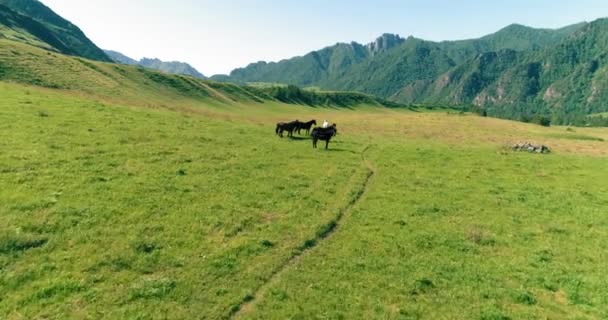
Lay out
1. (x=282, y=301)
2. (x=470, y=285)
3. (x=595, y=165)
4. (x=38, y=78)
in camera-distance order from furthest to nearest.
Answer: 1. (x=38, y=78)
2. (x=595, y=165)
3. (x=470, y=285)
4. (x=282, y=301)

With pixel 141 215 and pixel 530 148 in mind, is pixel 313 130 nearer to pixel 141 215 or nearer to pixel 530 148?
pixel 141 215

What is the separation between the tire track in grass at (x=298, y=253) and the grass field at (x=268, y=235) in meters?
0.08

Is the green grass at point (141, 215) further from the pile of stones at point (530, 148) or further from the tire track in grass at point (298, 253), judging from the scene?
the pile of stones at point (530, 148)

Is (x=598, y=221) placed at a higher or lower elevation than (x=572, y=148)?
lower

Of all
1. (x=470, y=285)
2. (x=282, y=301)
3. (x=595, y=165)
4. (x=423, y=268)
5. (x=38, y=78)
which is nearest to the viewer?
(x=282, y=301)

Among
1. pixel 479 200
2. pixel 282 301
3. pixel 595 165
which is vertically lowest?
pixel 282 301

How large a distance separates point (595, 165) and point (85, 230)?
4877 cm

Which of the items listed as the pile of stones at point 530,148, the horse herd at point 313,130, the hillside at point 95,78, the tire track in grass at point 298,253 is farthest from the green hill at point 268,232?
the hillside at point 95,78

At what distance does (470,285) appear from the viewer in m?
14.5

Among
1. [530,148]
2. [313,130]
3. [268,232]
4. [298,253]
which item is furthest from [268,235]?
[530,148]

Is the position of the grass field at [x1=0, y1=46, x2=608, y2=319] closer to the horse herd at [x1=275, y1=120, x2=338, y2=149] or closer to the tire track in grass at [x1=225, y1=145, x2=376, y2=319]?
the tire track in grass at [x1=225, y1=145, x2=376, y2=319]

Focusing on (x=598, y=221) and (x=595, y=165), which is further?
(x=595, y=165)

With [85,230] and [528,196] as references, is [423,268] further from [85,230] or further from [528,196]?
[528,196]

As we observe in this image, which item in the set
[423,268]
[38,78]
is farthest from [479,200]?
[38,78]
